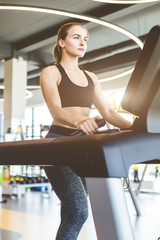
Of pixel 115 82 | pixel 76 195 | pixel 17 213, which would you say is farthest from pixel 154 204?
pixel 115 82

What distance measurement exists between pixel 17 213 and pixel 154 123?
4.12 metres

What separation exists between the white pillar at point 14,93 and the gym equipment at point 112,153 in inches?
262

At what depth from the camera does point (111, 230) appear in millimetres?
642

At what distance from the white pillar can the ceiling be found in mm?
258

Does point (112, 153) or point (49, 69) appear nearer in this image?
point (112, 153)

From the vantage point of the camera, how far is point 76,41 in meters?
1.34

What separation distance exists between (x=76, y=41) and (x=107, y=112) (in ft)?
1.16

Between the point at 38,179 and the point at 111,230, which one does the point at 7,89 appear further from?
the point at 111,230

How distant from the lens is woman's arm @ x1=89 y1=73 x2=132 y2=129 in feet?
3.96

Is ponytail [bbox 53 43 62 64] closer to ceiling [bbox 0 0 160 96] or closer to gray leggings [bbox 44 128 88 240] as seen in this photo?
gray leggings [bbox 44 128 88 240]

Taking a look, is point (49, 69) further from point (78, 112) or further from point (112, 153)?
point (112, 153)

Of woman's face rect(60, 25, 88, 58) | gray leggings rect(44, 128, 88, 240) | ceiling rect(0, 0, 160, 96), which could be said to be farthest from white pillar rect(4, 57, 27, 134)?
gray leggings rect(44, 128, 88, 240)

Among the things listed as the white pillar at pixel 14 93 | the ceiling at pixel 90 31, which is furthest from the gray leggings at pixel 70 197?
the white pillar at pixel 14 93

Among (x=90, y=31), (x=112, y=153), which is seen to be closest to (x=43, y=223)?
(x=112, y=153)
